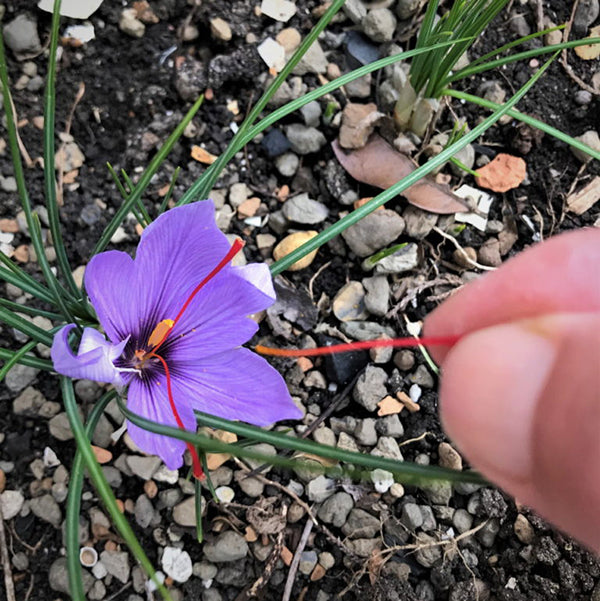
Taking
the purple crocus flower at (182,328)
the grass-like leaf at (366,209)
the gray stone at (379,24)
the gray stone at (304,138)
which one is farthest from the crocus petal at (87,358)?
the gray stone at (379,24)

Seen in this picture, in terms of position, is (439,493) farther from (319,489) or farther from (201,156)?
(201,156)

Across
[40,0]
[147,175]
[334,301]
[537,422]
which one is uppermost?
[537,422]

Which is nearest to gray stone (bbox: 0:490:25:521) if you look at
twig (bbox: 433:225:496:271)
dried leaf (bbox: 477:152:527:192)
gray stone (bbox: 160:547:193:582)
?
gray stone (bbox: 160:547:193:582)

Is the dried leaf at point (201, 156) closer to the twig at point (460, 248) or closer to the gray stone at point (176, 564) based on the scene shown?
the twig at point (460, 248)

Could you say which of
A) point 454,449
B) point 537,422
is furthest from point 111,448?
point 537,422

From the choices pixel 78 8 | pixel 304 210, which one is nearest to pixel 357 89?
pixel 304 210

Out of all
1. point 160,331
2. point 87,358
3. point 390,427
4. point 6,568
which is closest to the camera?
point 87,358

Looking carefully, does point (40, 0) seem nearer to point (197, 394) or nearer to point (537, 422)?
point (197, 394)
